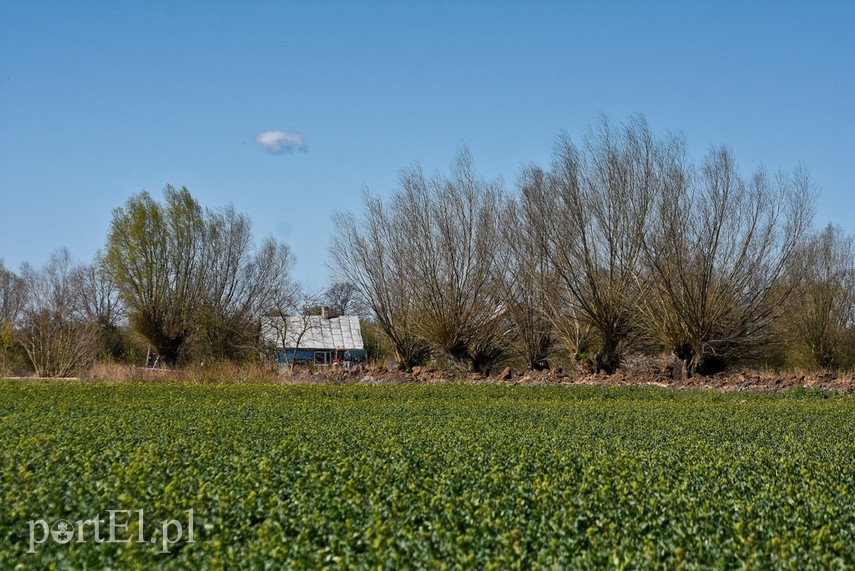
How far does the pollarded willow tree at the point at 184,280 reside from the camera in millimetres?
37500

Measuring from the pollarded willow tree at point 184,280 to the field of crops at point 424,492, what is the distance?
24854 millimetres

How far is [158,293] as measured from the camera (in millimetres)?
37719

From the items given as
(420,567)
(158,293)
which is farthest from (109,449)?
(158,293)

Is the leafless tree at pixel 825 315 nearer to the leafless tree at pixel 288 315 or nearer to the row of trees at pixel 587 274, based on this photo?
the row of trees at pixel 587 274

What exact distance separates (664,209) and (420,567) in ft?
81.3

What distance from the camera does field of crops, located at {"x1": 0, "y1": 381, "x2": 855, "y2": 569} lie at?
5.75 meters

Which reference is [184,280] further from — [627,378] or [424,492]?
[424,492]

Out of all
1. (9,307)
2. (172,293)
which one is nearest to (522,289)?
(172,293)

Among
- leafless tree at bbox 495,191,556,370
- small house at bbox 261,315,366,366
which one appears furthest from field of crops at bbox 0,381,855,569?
small house at bbox 261,315,366,366

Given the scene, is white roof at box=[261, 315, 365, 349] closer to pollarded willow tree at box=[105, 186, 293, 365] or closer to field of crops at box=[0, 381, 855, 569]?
pollarded willow tree at box=[105, 186, 293, 365]

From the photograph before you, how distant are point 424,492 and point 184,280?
3315cm

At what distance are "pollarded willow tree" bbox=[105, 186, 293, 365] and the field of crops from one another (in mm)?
24854

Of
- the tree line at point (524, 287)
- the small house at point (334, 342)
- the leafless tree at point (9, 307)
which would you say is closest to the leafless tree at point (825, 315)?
the tree line at point (524, 287)

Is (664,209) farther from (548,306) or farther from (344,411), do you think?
(344,411)
